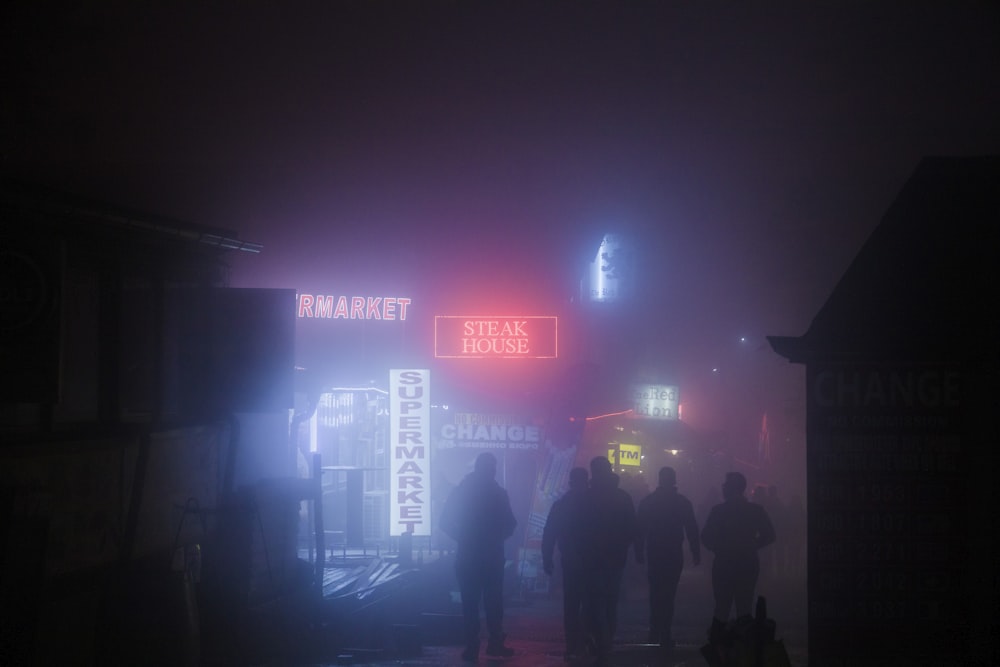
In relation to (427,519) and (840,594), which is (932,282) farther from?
(427,519)

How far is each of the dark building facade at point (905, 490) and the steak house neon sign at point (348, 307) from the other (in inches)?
689

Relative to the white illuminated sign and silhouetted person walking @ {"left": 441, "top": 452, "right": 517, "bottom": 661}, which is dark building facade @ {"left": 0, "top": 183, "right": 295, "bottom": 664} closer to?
silhouetted person walking @ {"left": 441, "top": 452, "right": 517, "bottom": 661}

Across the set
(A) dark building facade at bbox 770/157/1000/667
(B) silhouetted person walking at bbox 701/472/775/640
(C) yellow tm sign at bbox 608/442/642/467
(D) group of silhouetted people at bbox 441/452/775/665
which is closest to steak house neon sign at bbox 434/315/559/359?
(C) yellow tm sign at bbox 608/442/642/467

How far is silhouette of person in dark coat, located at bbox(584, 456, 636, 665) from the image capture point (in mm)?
10383

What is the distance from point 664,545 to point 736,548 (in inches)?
33.8

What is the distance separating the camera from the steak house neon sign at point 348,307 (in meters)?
23.5

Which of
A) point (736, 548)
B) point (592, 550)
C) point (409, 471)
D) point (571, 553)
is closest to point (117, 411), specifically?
point (571, 553)

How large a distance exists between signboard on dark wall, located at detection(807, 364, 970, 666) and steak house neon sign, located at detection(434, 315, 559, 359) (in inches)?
667

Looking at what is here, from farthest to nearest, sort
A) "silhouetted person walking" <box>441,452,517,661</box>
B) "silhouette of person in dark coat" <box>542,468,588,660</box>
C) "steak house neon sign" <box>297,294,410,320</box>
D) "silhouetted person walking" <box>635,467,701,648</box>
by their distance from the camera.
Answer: "steak house neon sign" <box>297,294,410,320</box>, "silhouetted person walking" <box>635,467,701,648</box>, "silhouetted person walking" <box>441,452,517,661</box>, "silhouette of person in dark coat" <box>542,468,588,660</box>

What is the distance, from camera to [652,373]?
67.9 m

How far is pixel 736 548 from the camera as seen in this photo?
10.9 m

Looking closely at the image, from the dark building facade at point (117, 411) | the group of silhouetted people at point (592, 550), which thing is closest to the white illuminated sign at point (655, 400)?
the group of silhouetted people at point (592, 550)

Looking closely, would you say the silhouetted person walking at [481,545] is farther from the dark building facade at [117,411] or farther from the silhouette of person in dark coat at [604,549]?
the dark building facade at [117,411]

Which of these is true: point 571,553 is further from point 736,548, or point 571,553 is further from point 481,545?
point 736,548
